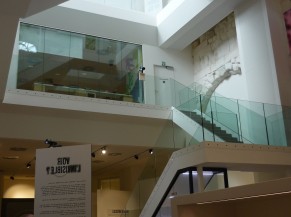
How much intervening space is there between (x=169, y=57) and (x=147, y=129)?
4.65 meters

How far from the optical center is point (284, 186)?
10.0 feet

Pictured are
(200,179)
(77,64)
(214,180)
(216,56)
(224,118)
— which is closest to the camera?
(200,179)

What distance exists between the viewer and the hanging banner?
15.6ft

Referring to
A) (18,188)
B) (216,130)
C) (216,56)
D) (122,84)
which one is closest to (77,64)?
(122,84)

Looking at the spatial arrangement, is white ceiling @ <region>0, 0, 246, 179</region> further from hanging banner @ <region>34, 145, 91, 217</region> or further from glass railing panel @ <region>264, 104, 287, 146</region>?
hanging banner @ <region>34, 145, 91, 217</region>

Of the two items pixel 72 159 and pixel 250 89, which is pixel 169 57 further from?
pixel 72 159

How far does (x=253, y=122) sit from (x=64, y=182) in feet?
20.6

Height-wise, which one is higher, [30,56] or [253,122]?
[30,56]

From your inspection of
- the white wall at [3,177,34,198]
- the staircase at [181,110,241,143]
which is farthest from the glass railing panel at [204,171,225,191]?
the white wall at [3,177,34,198]

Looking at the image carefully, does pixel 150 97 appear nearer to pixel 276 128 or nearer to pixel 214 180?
pixel 214 180

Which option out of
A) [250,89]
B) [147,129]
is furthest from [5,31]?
[250,89]

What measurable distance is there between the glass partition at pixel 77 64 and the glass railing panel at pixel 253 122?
443cm

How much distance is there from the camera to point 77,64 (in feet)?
46.8

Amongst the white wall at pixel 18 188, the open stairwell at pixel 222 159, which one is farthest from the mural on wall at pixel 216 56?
the white wall at pixel 18 188
